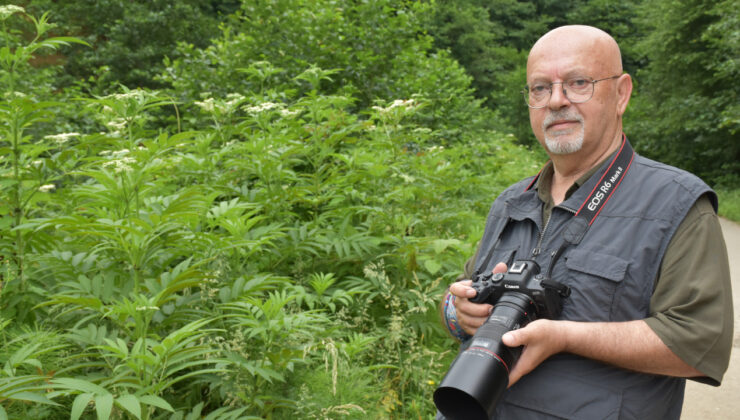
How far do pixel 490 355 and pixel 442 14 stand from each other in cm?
2773

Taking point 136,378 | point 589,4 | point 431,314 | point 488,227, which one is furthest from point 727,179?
point 589,4

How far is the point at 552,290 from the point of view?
1514mm

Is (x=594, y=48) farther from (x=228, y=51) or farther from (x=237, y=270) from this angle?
(x=228, y=51)

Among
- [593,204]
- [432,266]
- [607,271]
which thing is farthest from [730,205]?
[607,271]

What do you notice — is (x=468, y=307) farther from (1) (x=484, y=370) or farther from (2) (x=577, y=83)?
(2) (x=577, y=83)

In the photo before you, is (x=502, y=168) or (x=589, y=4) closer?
(x=502, y=168)

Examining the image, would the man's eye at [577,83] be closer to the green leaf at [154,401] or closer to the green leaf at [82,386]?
the green leaf at [154,401]

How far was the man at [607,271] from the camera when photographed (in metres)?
1.39

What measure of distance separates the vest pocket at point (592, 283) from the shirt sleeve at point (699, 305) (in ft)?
0.37

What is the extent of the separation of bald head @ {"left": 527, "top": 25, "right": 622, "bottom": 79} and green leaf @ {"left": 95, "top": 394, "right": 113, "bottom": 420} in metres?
1.70

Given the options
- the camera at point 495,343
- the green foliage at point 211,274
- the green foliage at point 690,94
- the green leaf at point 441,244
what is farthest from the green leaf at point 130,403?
the green foliage at point 690,94

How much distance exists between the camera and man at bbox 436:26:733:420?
1387mm

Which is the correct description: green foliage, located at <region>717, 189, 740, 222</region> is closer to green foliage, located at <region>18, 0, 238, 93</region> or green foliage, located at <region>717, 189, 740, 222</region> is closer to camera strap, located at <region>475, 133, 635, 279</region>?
camera strap, located at <region>475, 133, 635, 279</region>

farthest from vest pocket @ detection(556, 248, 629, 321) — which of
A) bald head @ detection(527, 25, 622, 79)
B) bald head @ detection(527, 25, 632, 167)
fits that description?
bald head @ detection(527, 25, 622, 79)
